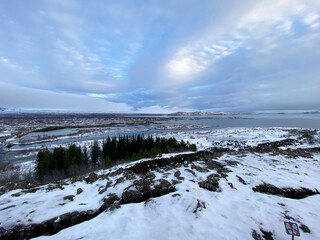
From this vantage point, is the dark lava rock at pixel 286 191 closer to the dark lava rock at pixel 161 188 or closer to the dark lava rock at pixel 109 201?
the dark lava rock at pixel 161 188

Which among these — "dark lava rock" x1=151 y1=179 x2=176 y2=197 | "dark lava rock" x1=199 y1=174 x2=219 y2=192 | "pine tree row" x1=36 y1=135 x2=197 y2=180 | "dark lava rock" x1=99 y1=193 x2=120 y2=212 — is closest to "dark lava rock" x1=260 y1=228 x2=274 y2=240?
"dark lava rock" x1=199 y1=174 x2=219 y2=192

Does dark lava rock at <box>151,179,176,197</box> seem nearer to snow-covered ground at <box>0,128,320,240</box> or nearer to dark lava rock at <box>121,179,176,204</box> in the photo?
dark lava rock at <box>121,179,176,204</box>

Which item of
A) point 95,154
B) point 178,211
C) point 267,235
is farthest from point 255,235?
point 95,154

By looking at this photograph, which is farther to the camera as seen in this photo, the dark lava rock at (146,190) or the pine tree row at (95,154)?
the pine tree row at (95,154)

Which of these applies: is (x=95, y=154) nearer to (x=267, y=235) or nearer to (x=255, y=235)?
(x=255, y=235)

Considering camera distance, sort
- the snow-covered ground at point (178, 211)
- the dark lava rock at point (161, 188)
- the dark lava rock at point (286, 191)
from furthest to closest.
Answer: the dark lava rock at point (286, 191) < the dark lava rock at point (161, 188) < the snow-covered ground at point (178, 211)

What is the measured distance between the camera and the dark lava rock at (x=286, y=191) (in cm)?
711

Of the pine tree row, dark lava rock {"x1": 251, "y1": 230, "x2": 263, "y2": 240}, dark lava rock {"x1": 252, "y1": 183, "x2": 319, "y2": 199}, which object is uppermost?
dark lava rock {"x1": 251, "y1": 230, "x2": 263, "y2": 240}

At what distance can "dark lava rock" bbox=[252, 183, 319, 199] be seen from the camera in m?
7.11

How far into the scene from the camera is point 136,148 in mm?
27625

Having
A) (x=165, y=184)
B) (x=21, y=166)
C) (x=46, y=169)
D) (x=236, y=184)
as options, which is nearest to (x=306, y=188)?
(x=236, y=184)

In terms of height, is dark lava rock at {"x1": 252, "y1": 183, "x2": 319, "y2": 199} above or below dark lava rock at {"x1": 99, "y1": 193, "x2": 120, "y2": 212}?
below

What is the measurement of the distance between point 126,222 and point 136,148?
23.3 m

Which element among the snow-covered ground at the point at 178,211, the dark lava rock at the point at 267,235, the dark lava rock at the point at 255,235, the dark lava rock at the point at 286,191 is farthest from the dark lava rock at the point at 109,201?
the dark lava rock at the point at 286,191
